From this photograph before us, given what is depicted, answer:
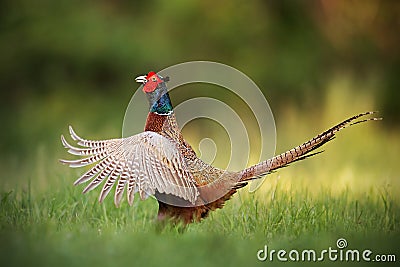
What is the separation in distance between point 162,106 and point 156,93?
0.04 meters

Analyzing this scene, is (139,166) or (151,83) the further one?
(151,83)

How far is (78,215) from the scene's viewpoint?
189 cm

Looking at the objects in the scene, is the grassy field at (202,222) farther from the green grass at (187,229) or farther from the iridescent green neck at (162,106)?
the iridescent green neck at (162,106)

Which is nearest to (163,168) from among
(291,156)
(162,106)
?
(162,106)

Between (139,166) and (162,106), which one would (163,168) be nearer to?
(139,166)

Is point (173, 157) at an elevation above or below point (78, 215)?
above

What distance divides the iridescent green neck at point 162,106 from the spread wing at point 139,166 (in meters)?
0.07

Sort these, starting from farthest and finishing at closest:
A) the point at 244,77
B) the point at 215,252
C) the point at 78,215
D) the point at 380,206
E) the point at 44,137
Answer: the point at 244,77, the point at 44,137, the point at 380,206, the point at 78,215, the point at 215,252

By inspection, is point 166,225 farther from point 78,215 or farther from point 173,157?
point 78,215

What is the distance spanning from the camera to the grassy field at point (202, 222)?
157 cm

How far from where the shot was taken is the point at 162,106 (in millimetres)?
1815

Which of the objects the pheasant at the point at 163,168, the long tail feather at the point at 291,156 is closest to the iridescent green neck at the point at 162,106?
the pheasant at the point at 163,168

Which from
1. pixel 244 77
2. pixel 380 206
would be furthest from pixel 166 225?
pixel 244 77

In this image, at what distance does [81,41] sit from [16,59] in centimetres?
30
